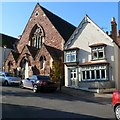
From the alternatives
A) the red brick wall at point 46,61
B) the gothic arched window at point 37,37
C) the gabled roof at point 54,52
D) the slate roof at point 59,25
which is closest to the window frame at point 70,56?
the gabled roof at point 54,52

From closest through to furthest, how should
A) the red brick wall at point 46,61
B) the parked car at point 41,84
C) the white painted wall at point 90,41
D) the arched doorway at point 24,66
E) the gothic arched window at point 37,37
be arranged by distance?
the parked car at point 41,84, the white painted wall at point 90,41, the red brick wall at point 46,61, the arched doorway at point 24,66, the gothic arched window at point 37,37

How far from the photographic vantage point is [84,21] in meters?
33.4

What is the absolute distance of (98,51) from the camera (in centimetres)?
3088

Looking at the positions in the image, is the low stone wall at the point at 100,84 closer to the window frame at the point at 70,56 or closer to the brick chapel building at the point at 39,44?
the window frame at the point at 70,56

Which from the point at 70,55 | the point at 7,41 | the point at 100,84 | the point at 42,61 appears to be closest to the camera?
the point at 100,84

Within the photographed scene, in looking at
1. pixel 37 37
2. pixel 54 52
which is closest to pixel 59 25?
pixel 37 37

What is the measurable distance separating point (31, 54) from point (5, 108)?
77.7 ft

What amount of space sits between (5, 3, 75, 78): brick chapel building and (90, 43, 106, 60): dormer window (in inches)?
204

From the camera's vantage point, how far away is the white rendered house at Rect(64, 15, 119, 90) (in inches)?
1172

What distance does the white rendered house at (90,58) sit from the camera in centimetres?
2977

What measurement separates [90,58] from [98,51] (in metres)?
1.37

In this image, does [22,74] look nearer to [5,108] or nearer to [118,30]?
[118,30]

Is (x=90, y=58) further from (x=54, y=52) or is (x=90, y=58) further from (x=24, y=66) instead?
(x=24, y=66)

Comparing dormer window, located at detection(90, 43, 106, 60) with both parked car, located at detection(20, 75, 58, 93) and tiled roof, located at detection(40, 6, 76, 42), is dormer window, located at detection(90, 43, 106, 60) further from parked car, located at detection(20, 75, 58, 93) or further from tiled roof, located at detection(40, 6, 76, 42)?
parked car, located at detection(20, 75, 58, 93)
